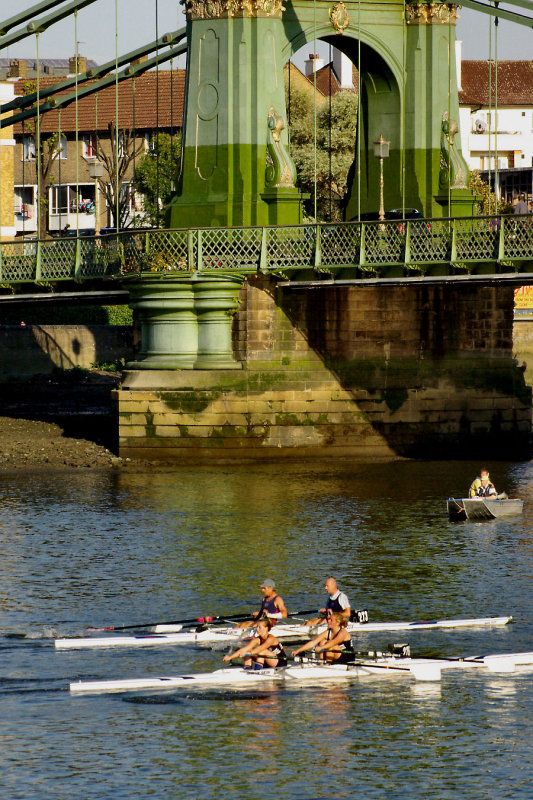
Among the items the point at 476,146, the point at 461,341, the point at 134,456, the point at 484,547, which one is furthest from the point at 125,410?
the point at 476,146

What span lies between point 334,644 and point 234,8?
30136 millimetres

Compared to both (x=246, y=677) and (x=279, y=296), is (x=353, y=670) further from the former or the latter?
(x=279, y=296)

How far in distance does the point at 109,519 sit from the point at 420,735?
2057 centimetres

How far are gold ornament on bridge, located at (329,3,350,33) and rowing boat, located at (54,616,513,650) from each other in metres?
30.1

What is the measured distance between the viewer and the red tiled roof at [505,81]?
137500mm

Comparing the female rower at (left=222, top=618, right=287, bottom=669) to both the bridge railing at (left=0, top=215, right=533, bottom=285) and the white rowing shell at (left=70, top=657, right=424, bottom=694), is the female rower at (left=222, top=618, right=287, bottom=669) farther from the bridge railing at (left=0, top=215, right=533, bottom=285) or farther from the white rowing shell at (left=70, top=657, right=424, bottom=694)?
the bridge railing at (left=0, top=215, right=533, bottom=285)

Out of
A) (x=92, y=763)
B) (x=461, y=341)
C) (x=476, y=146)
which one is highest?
(x=476, y=146)

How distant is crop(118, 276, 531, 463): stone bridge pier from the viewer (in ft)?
177

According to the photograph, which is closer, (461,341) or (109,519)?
(109,519)

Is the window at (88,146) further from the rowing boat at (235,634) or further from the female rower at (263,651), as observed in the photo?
the female rower at (263,651)

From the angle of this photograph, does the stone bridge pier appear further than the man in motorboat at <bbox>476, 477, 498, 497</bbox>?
Yes

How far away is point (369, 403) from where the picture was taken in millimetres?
55969

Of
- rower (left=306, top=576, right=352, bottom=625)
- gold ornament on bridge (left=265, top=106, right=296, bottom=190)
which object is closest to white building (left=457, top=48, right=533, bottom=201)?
gold ornament on bridge (left=265, top=106, right=296, bottom=190)

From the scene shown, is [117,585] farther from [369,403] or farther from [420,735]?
[369,403]
